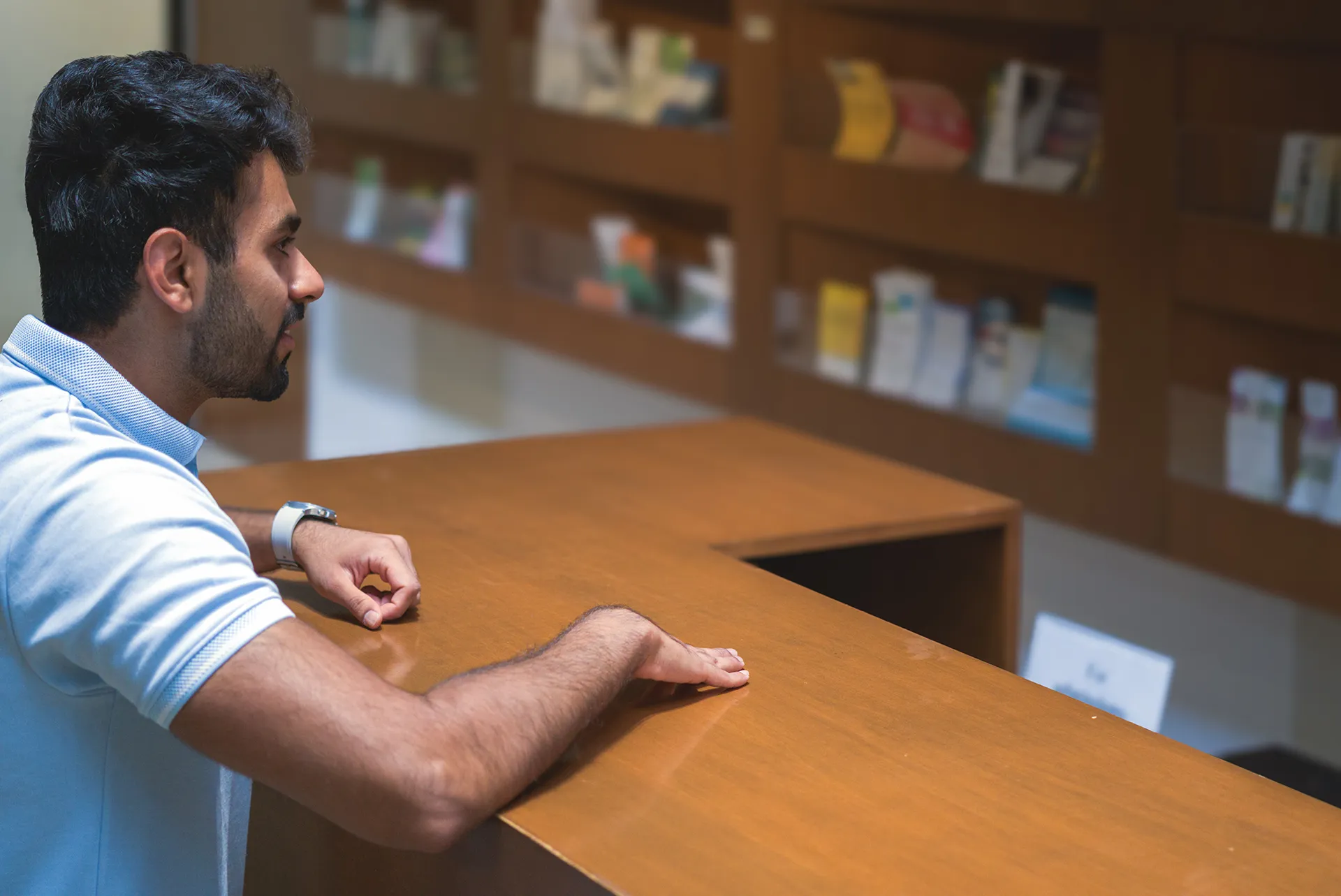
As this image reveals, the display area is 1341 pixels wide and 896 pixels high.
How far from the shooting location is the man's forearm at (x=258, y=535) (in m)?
1.75

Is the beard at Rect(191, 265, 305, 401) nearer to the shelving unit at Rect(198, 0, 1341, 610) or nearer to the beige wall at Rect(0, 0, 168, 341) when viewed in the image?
the beige wall at Rect(0, 0, 168, 341)

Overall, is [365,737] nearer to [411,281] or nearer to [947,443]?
[947,443]

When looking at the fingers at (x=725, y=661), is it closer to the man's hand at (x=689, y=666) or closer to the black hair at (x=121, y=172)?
the man's hand at (x=689, y=666)

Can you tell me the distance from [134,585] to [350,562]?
1.76ft

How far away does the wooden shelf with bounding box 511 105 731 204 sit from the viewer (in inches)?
150

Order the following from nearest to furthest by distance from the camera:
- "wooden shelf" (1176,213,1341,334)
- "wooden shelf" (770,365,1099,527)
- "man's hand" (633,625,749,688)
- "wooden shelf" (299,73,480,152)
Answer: "man's hand" (633,625,749,688)
"wooden shelf" (1176,213,1341,334)
"wooden shelf" (770,365,1099,527)
"wooden shelf" (299,73,480,152)

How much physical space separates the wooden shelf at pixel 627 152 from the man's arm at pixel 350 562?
2.21 meters

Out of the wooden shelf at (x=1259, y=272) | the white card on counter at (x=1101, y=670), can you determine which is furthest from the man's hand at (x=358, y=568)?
the wooden shelf at (x=1259, y=272)

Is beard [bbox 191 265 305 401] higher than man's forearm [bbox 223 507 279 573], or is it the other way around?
beard [bbox 191 265 305 401]

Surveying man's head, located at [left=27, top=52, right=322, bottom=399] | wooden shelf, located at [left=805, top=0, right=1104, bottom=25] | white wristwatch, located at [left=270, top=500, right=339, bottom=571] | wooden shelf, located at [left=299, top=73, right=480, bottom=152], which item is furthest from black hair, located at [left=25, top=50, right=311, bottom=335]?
wooden shelf, located at [left=299, top=73, right=480, bottom=152]

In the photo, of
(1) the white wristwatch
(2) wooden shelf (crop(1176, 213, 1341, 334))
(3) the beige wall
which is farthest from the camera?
(3) the beige wall

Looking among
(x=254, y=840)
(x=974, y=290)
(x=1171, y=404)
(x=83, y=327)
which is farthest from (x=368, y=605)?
(x=974, y=290)

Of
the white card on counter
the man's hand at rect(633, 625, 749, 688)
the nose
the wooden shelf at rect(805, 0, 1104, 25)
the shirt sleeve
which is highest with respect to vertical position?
the wooden shelf at rect(805, 0, 1104, 25)

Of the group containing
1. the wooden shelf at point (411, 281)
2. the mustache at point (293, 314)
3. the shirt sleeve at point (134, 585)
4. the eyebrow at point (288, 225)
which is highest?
the eyebrow at point (288, 225)
